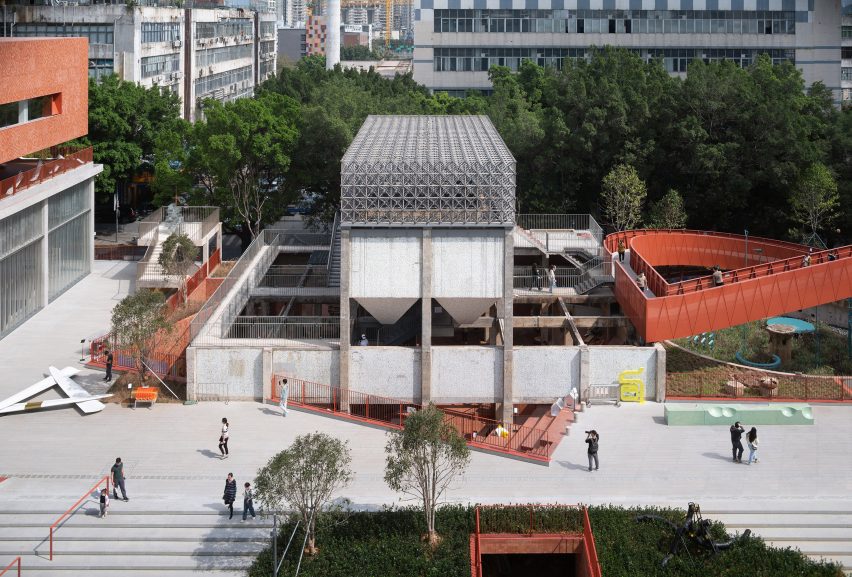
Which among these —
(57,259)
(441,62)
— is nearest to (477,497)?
(57,259)

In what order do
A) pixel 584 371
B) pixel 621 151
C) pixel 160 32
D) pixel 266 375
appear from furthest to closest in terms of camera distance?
1. pixel 160 32
2. pixel 621 151
3. pixel 584 371
4. pixel 266 375

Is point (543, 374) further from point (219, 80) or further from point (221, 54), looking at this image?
A: point (221, 54)

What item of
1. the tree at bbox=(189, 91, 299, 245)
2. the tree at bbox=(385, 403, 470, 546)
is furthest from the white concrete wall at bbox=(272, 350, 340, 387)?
the tree at bbox=(189, 91, 299, 245)

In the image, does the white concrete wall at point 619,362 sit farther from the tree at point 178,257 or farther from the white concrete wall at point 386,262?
the tree at point 178,257

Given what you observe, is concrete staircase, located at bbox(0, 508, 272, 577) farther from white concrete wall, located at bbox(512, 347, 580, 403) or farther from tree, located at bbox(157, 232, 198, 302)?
tree, located at bbox(157, 232, 198, 302)

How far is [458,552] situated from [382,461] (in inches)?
278

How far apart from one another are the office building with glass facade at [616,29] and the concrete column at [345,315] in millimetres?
65506

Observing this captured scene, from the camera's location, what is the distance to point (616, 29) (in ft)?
351

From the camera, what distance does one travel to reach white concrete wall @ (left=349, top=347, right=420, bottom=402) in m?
44.7

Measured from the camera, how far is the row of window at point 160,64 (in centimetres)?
9303

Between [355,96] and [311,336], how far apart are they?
1200 inches

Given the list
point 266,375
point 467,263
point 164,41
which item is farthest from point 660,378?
point 164,41

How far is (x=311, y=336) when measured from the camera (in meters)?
47.0

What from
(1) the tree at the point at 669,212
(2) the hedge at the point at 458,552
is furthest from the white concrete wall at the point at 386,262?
(1) the tree at the point at 669,212
